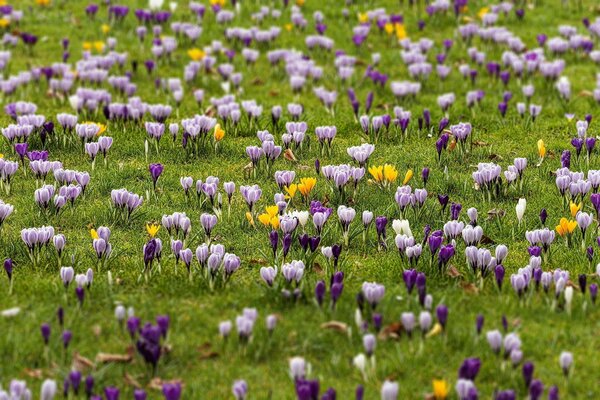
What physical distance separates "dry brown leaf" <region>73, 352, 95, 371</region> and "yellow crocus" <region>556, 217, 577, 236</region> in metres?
3.65

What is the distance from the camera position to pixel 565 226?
23.2 feet

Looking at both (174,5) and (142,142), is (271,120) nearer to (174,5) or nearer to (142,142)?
(142,142)

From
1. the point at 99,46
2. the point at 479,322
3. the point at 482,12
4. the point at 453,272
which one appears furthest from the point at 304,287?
the point at 482,12

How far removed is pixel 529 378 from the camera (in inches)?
201

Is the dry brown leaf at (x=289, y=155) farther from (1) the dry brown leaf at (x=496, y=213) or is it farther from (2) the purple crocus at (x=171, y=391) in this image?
(2) the purple crocus at (x=171, y=391)

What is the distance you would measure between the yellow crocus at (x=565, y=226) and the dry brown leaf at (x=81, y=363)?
3655 millimetres

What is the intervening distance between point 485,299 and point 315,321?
1195 millimetres

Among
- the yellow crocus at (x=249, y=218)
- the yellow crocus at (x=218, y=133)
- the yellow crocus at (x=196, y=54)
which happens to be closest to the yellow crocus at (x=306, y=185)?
the yellow crocus at (x=249, y=218)

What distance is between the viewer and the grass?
17.9 feet

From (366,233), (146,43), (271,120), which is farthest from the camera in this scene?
(146,43)

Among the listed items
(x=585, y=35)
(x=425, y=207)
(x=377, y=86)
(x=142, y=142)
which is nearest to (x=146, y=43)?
(x=377, y=86)

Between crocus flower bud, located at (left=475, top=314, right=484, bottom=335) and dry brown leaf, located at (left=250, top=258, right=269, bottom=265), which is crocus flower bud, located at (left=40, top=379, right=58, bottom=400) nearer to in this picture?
dry brown leaf, located at (left=250, top=258, right=269, bottom=265)

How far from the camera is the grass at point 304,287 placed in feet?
17.9

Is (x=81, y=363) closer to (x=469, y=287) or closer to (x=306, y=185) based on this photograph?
(x=469, y=287)
